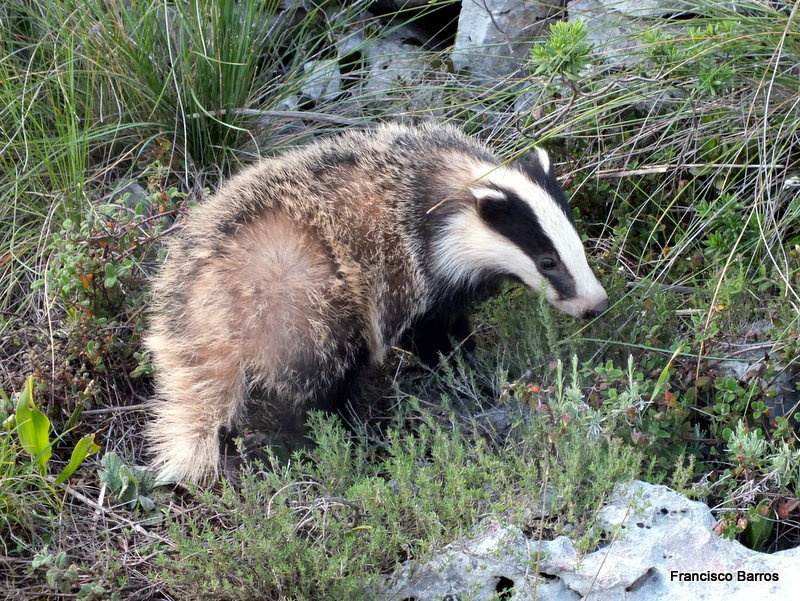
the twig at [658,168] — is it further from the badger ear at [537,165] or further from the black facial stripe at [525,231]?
the black facial stripe at [525,231]

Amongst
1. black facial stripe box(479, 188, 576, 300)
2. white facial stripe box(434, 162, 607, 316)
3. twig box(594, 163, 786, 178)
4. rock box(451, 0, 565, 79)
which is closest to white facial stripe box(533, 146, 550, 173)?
white facial stripe box(434, 162, 607, 316)

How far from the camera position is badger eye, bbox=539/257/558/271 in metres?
4.00

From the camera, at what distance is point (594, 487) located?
3.11 m

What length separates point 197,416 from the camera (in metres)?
3.86

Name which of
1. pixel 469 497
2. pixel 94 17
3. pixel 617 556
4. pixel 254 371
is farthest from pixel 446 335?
pixel 94 17

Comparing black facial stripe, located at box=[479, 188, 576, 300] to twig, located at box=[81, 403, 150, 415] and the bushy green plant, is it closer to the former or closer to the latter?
the bushy green plant

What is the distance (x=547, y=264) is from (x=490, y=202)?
374 millimetres

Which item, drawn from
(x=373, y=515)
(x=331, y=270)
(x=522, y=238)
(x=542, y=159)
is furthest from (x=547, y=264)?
(x=373, y=515)

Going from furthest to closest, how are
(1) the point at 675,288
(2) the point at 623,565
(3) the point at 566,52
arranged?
(1) the point at 675,288 → (3) the point at 566,52 → (2) the point at 623,565

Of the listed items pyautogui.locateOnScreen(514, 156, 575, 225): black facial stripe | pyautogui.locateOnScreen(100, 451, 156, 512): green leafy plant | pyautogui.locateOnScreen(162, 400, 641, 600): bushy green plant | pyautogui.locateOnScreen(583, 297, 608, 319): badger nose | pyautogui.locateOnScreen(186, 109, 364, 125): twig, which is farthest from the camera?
pyautogui.locateOnScreen(186, 109, 364, 125): twig

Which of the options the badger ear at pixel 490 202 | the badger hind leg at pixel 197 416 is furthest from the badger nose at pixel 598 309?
the badger hind leg at pixel 197 416

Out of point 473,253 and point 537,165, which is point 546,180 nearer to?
point 537,165

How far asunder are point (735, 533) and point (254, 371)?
6.43 feet

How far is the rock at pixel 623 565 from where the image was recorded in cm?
292
